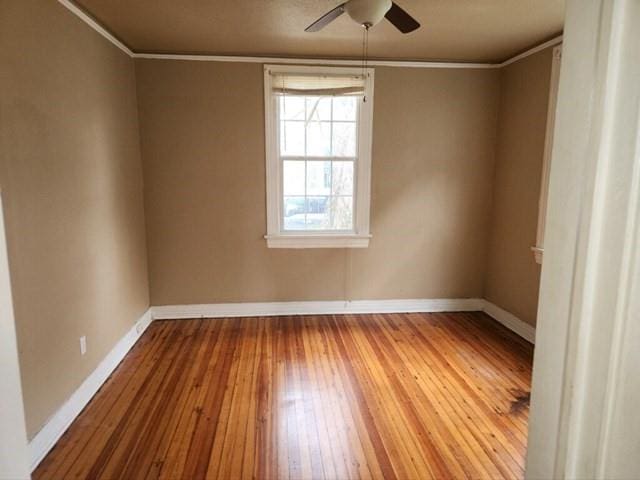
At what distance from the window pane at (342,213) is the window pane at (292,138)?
1.99 feet

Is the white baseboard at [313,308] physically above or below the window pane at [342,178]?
below

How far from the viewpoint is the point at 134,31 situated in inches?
116

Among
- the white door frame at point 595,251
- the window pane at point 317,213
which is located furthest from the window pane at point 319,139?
the white door frame at point 595,251

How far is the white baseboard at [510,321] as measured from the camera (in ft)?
11.3

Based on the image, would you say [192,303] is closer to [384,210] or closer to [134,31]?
[384,210]

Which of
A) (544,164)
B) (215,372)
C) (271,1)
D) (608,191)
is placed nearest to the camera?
(608,191)

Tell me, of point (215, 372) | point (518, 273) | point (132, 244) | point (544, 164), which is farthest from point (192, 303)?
point (544, 164)

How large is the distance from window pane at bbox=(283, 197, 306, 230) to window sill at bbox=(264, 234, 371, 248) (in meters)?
0.12

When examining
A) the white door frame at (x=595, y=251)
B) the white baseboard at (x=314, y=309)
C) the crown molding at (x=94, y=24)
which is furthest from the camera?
the white baseboard at (x=314, y=309)

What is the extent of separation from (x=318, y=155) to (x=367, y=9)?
1916 mm

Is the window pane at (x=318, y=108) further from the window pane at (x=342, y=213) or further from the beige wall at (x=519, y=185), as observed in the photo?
the beige wall at (x=519, y=185)

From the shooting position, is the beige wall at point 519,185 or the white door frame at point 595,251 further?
the beige wall at point 519,185

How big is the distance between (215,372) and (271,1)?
2559 mm

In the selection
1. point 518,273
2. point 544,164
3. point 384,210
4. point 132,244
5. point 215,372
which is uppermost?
point 544,164
